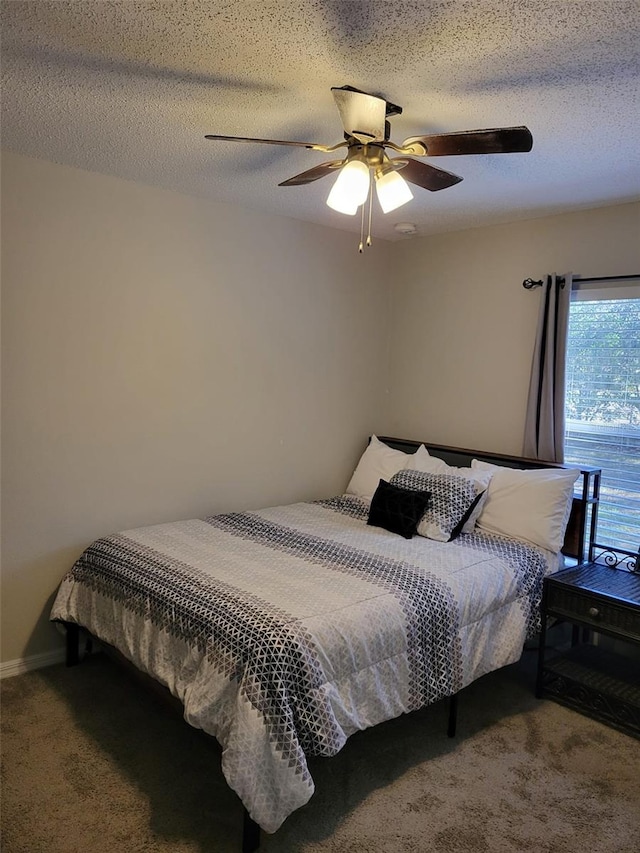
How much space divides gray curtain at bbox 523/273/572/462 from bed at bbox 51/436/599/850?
183 mm

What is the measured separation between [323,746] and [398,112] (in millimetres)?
2191

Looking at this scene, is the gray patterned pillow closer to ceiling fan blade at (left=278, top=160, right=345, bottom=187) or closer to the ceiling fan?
the ceiling fan

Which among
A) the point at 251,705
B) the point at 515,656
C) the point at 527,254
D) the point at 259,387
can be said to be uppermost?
the point at 527,254

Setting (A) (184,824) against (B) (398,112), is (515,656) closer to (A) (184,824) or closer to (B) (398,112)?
(A) (184,824)

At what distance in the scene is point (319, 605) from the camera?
2.24 m

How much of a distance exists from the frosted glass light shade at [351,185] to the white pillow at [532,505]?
1.87m

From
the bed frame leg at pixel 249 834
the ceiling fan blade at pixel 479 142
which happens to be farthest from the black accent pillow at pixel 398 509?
the ceiling fan blade at pixel 479 142

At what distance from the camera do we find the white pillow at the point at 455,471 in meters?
3.35

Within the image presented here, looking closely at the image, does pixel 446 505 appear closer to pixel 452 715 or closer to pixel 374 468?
pixel 374 468

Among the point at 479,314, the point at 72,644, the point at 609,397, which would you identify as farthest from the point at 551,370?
the point at 72,644

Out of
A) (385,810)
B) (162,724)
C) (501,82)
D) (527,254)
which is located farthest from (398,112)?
(162,724)

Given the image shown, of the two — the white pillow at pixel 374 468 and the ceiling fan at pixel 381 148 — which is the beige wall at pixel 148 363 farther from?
the ceiling fan at pixel 381 148

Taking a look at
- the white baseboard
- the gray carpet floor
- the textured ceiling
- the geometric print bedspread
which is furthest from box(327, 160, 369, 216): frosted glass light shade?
the white baseboard

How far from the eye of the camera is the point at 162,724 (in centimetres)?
265
